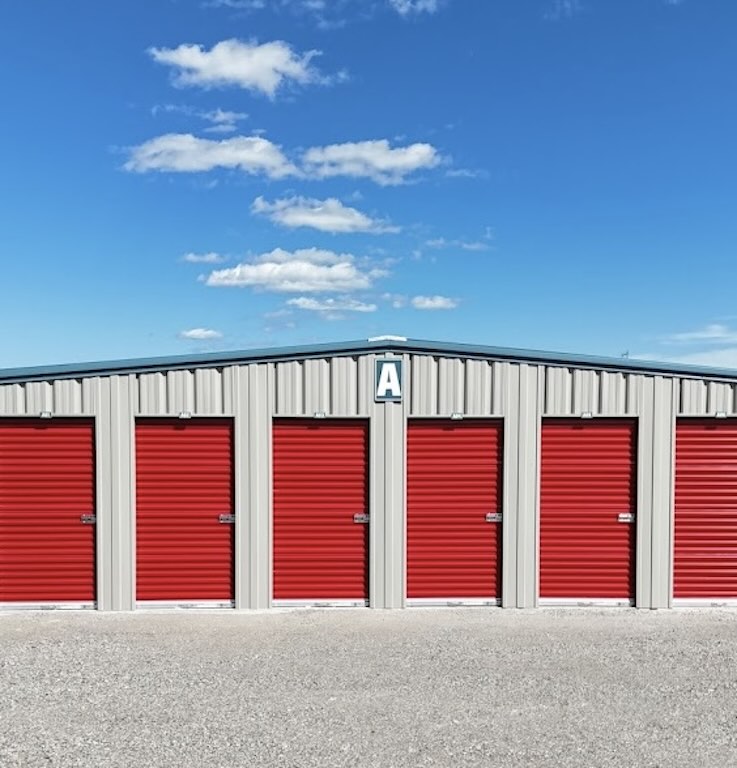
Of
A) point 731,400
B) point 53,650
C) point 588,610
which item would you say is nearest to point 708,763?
point 588,610

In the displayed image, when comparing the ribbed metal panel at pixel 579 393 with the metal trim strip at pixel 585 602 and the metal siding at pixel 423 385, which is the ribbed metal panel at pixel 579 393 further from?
the metal trim strip at pixel 585 602

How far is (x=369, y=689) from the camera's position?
733cm

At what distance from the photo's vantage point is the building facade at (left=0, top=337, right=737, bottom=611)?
10.6 metres

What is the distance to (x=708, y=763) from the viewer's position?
5.80 meters

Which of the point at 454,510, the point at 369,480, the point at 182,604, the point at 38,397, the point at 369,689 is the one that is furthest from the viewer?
the point at 454,510

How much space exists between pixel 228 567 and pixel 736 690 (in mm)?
7239

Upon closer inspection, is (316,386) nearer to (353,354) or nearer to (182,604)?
(353,354)

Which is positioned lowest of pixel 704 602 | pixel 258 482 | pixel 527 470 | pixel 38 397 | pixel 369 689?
pixel 704 602

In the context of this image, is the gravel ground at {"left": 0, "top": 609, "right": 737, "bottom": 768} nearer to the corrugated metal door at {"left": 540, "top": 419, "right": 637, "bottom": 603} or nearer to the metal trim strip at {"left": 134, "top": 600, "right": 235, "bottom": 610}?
the metal trim strip at {"left": 134, "top": 600, "right": 235, "bottom": 610}

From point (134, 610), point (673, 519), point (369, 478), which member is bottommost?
point (134, 610)

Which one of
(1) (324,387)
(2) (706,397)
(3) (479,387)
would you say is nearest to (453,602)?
(3) (479,387)

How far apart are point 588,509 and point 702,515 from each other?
1902 mm

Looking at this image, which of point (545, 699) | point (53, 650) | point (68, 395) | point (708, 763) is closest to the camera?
point (708, 763)

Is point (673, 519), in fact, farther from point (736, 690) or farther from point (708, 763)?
point (708, 763)
